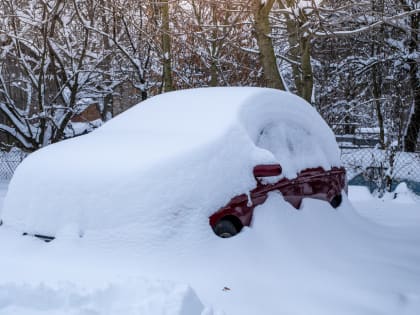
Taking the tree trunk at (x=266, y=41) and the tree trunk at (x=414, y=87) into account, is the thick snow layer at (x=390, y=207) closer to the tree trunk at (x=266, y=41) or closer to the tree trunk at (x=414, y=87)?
the tree trunk at (x=266, y=41)

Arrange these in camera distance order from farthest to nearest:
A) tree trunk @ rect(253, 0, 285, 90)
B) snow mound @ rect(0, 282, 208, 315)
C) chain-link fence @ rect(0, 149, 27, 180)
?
chain-link fence @ rect(0, 149, 27, 180)
tree trunk @ rect(253, 0, 285, 90)
snow mound @ rect(0, 282, 208, 315)

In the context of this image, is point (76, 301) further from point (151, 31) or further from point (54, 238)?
point (151, 31)

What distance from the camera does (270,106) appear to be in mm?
4359

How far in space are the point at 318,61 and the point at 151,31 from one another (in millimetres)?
7299

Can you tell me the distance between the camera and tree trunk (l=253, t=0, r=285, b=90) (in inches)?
310

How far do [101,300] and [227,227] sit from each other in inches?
47.2

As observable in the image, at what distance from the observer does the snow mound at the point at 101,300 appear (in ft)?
8.38

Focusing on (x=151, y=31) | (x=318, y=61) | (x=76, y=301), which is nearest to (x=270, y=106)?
(x=76, y=301)

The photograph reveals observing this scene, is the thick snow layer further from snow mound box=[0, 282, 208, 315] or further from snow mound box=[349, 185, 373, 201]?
snow mound box=[0, 282, 208, 315]

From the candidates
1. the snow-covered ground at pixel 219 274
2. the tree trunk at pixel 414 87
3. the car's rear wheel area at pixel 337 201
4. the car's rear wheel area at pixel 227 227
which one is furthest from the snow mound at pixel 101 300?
the tree trunk at pixel 414 87

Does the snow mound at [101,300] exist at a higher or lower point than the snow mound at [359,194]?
higher

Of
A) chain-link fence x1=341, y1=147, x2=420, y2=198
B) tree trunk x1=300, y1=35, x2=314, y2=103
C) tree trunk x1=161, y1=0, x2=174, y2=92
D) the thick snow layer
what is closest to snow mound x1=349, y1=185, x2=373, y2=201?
the thick snow layer

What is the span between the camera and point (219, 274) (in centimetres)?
315

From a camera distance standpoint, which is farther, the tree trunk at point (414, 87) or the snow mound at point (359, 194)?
the tree trunk at point (414, 87)
